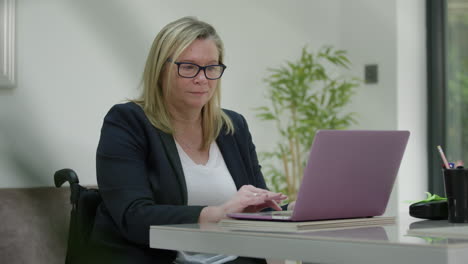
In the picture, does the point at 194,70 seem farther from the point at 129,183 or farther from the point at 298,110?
the point at 298,110

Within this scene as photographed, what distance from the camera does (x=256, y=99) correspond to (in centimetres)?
399

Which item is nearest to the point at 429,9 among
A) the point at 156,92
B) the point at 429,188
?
the point at 429,188

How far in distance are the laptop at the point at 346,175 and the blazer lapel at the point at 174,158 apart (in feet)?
1.53

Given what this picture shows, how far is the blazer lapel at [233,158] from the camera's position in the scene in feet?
5.85

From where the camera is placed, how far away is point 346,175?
1.07 meters

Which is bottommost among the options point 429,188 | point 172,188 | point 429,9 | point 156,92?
point 429,188

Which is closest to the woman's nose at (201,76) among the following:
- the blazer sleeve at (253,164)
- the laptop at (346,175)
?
the blazer sleeve at (253,164)

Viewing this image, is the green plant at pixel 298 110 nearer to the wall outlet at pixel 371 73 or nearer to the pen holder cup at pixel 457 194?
the wall outlet at pixel 371 73

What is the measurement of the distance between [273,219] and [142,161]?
1.92ft

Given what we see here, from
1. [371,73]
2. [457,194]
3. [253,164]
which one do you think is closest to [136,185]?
[253,164]

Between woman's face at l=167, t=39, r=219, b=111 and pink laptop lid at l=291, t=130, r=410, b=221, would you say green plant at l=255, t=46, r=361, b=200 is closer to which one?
woman's face at l=167, t=39, r=219, b=111

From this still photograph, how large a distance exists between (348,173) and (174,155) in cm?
65

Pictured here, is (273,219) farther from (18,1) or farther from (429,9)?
(429,9)

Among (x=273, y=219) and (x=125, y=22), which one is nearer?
(x=125, y=22)
